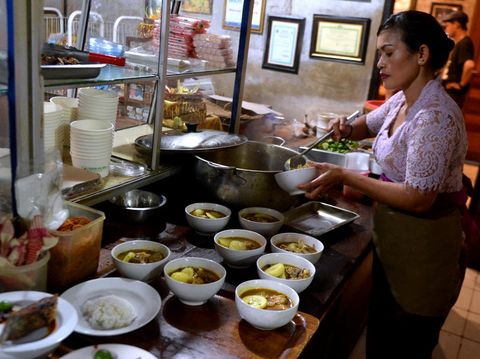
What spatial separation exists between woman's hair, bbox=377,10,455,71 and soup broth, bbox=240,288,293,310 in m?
1.13

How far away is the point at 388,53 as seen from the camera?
205 centimetres

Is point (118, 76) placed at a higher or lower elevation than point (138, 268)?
higher

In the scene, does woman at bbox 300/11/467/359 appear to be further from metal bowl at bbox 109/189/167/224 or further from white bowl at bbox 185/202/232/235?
metal bowl at bbox 109/189/167/224

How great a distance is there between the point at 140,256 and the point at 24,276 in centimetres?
43

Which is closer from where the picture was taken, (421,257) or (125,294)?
(125,294)

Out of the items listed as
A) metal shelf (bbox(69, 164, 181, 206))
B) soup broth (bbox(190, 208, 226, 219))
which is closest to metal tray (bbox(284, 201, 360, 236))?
soup broth (bbox(190, 208, 226, 219))

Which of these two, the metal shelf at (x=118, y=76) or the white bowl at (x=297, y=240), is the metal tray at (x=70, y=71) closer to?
the metal shelf at (x=118, y=76)

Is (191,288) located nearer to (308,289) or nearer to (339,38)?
(308,289)

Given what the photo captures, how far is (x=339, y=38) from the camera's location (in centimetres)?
489

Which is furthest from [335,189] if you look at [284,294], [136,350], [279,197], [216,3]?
[216,3]

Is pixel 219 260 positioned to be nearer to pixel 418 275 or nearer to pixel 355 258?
pixel 355 258

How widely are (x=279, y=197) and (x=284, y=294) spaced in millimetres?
707

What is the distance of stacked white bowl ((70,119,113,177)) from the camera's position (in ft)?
6.52

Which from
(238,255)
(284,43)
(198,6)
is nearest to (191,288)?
(238,255)
